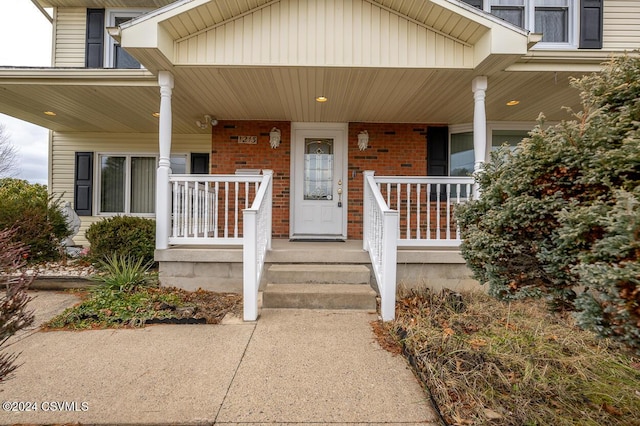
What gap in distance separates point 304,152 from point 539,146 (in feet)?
15.6

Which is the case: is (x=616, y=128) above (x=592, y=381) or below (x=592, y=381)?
above

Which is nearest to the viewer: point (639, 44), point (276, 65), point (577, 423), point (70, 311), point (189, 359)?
point (577, 423)

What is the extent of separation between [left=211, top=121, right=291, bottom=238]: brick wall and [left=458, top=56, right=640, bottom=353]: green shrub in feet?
14.3

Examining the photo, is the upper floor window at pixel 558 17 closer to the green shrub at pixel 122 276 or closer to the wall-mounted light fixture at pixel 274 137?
the wall-mounted light fixture at pixel 274 137

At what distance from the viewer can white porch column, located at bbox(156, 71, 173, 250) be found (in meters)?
4.27

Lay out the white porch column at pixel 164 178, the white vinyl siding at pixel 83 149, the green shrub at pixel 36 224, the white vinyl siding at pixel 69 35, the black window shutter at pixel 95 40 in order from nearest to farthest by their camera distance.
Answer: the white porch column at pixel 164 178
the green shrub at pixel 36 224
the black window shutter at pixel 95 40
the white vinyl siding at pixel 69 35
the white vinyl siding at pixel 83 149

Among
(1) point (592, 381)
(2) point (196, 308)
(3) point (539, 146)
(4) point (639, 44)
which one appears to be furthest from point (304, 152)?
(4) point (639, 44)

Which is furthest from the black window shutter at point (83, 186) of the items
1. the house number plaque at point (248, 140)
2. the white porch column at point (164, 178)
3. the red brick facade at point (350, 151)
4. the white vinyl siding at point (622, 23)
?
the white vinyl siding at point (622, 23)

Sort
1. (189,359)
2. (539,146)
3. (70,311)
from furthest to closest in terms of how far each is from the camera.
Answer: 1. (70,311)
2. (189,359)
3. (539,146)

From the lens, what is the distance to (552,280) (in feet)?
6.33

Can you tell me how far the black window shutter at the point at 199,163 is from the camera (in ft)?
24.6

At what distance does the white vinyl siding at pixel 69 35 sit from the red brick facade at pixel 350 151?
11.1ft

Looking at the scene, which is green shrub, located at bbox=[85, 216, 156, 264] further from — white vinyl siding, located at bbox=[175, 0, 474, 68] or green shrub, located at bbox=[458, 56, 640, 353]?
green shrub, located at bbox=[458, 56, 640, 353]

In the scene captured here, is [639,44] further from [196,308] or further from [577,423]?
[196,308]
